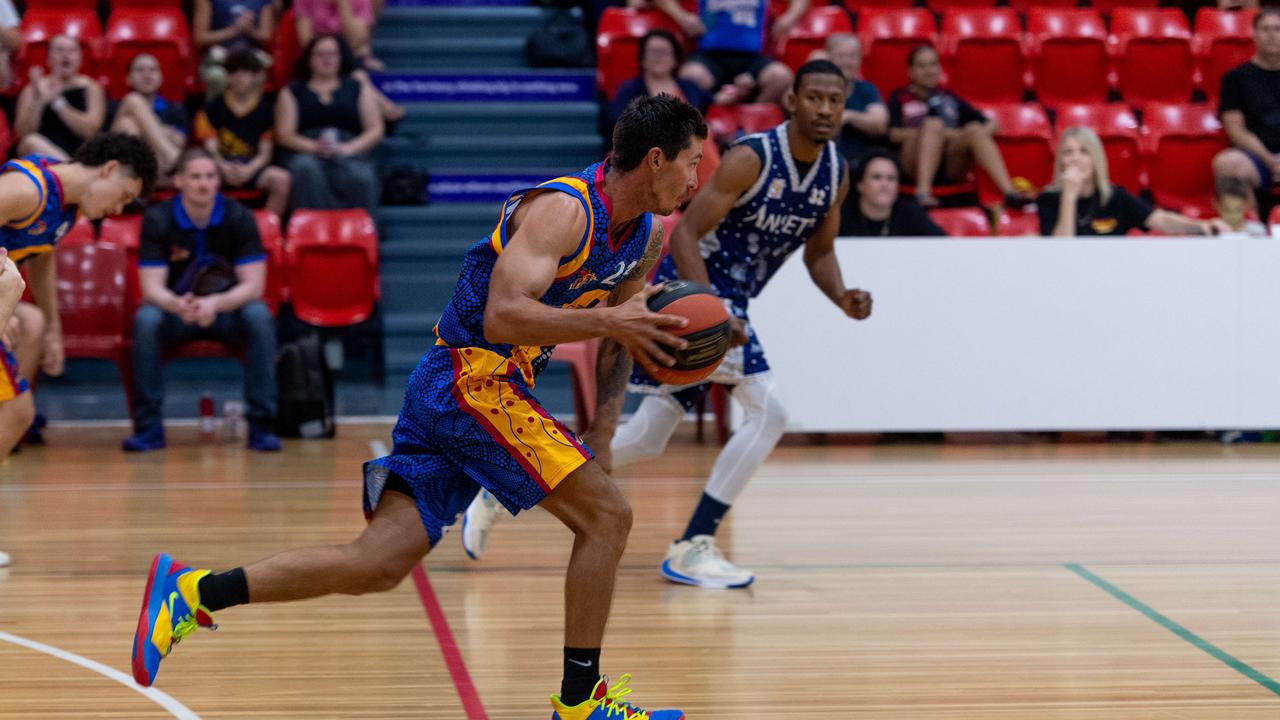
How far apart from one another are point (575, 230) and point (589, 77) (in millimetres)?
8153

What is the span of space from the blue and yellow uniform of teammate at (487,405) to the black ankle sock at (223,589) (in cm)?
34

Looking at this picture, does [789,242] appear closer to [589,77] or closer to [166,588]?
[166,588]

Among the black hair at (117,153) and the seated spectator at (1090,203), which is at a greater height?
the black hair at (117,153)

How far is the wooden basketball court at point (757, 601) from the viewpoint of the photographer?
13.4ft

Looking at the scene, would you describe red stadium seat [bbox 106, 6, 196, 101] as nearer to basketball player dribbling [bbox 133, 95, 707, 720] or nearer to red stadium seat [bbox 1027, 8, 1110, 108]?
red stadium seat [bbox 1027, 8, 1110, 108]

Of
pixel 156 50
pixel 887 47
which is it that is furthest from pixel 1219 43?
pixel 156 50

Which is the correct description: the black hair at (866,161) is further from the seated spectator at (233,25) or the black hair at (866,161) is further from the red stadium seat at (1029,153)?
the seated spectator at (233,25)

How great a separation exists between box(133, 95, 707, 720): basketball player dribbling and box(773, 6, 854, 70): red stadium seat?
289 inches

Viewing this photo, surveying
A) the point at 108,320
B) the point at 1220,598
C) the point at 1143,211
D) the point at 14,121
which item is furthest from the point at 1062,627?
the point at 14,121

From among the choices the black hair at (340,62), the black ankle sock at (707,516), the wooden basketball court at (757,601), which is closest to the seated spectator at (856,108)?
the wooden basketball court at (757,601)

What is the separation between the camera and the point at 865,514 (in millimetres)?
6605

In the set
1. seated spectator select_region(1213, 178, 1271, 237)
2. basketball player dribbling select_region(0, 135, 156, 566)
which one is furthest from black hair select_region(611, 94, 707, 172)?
seated spectator select_region(1213, 178, 1271, 237)

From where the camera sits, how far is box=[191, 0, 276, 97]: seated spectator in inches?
417

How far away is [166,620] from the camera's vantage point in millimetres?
3754
